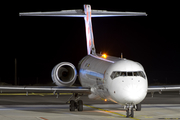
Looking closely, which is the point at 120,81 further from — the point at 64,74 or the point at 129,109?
the point at 64,74

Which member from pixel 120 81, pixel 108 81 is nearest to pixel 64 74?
pixel 108 81

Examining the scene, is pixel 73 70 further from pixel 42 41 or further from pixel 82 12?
pixel 42 41

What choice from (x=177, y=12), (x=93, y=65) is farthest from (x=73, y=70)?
(x=177, y=12)

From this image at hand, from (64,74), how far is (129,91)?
29.1 ft

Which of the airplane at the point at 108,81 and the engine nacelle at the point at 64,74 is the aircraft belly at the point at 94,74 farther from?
the engine nacelle at the point at 64,74

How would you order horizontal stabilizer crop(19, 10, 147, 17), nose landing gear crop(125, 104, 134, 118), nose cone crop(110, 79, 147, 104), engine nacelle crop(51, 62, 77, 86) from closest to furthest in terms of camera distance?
nose cone crop(110, 79, 147, 104) → nose landing gear crop(125, 104, 134, 118) → engine nacelle crop(51, 62, 77, 86) → horizontal stabilizer crop(19, 10, 147, 17)

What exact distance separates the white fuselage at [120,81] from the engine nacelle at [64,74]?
328 cm

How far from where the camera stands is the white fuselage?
1789 cm

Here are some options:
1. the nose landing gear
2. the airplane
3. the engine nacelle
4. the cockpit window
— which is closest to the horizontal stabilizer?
the airplane

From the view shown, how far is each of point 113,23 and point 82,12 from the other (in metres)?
62.9

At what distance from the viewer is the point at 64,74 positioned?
85.5 ft

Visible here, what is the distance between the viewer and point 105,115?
2002 centimetres

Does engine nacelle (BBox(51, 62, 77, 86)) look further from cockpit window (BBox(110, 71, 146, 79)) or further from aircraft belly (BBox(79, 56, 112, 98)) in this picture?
cockpit window (BBox(110, 71, 146, 79))

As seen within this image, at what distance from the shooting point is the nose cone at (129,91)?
1781 centimetres
